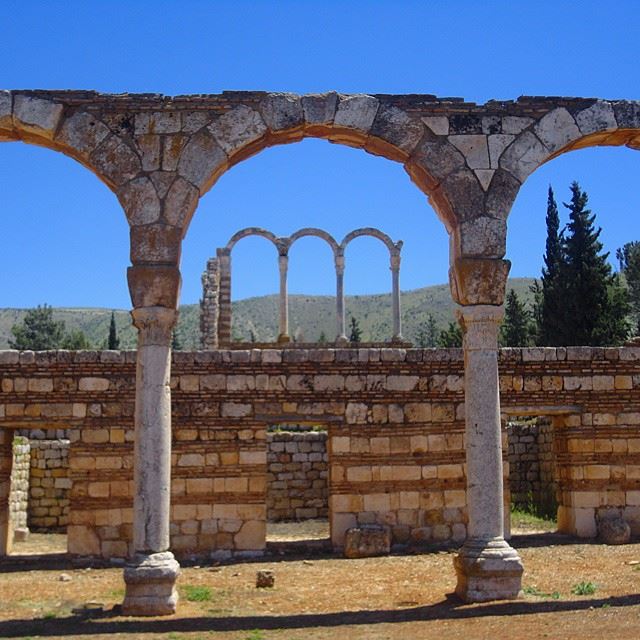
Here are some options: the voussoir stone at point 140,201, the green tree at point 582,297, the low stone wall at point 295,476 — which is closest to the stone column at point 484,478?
the voussoir stone at point 140,201

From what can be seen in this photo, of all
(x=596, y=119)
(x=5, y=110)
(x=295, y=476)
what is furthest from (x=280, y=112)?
(x=295, y=476)

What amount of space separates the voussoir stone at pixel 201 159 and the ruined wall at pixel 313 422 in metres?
5.06

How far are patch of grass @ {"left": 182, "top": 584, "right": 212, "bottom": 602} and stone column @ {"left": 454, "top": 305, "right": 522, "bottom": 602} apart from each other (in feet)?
9.76

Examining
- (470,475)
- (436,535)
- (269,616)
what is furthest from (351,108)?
(436,535)

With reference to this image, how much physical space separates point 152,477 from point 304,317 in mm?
71276

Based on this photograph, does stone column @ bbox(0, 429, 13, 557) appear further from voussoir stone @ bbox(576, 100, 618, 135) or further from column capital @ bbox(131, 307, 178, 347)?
voussoir stone @ bbox(576, 100, 618, 135)

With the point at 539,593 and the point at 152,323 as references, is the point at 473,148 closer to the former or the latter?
the point at 152,323

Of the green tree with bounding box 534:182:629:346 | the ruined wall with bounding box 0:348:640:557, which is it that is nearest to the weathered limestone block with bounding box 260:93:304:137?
the ruined wall with bounding box 0:348:640:557

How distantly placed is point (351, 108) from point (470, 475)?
4358 millimetres

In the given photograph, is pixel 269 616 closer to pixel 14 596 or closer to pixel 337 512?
pixel 14 596

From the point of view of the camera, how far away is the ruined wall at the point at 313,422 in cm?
1382

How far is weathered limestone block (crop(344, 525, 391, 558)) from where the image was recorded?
44.6 ft

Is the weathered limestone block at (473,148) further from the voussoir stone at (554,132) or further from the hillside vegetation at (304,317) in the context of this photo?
the hillside vegetation at (304,317)

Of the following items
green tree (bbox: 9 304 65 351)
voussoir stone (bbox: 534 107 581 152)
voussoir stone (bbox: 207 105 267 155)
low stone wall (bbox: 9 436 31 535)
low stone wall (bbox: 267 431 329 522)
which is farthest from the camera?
green tree (bbox: 9 304 65 351)
